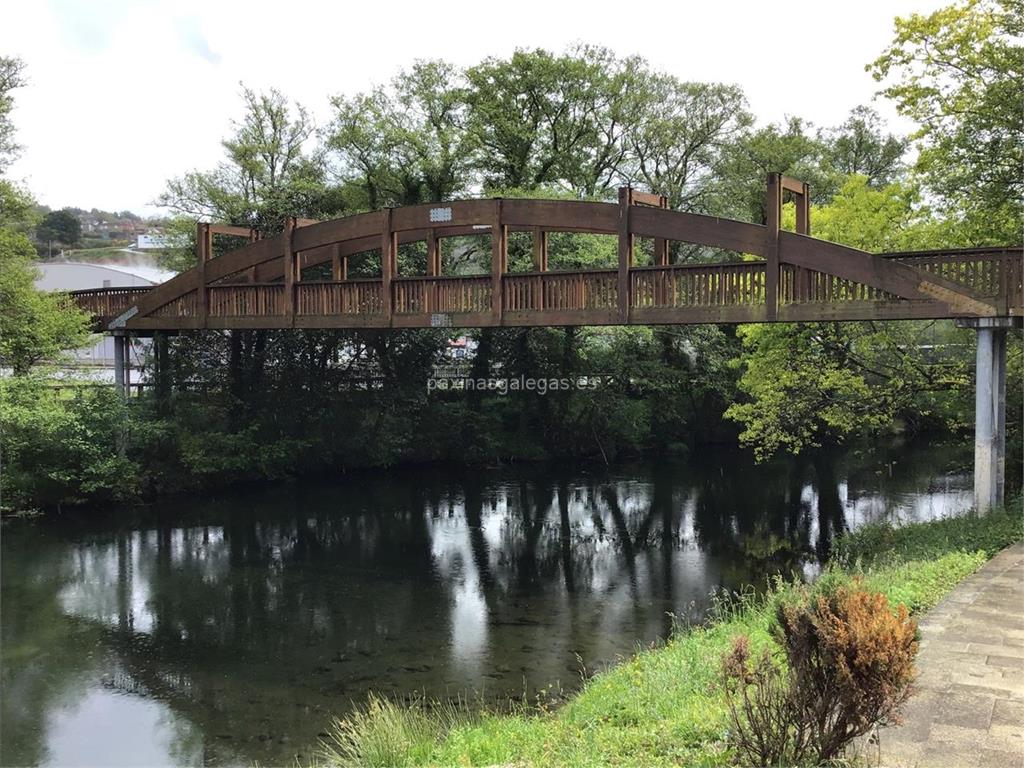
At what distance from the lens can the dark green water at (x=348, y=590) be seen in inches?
332

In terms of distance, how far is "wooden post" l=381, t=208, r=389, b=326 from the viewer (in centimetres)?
1574

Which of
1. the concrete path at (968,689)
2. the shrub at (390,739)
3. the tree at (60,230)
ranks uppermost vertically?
the tree at (60,230)

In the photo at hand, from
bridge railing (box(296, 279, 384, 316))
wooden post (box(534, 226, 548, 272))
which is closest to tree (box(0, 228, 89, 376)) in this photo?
bridge railing (box(296, 279, 384, 316))

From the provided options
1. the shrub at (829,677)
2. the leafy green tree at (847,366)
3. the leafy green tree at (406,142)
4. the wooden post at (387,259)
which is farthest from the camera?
the leafy green tree at (406,142)

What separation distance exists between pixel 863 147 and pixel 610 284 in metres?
21.9

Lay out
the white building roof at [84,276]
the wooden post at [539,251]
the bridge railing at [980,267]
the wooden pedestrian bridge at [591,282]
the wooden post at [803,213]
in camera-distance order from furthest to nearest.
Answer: the white building roof at [84,276] → the wooden post at [539,251] → the wooden post at [803,213] → the wooden pedestrian bridge at [591,282] → the bridge railing at [980,267]

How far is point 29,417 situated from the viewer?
16.8 metres

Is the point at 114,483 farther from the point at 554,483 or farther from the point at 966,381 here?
the point at 966,381

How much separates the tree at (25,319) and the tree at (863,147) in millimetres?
25587

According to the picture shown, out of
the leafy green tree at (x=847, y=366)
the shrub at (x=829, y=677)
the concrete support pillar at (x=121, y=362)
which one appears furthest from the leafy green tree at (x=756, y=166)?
the shrub at (x=829, y=677)

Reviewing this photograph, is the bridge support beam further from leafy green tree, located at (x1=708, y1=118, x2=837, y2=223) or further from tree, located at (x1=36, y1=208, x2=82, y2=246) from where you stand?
tree, located at (x1=36, y1=208, x2=82, y2=246)

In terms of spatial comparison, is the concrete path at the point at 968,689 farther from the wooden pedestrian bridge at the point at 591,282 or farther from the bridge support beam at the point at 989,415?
the wooden pedestrian bridge at the point at 591,282

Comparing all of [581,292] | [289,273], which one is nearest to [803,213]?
[581,292]

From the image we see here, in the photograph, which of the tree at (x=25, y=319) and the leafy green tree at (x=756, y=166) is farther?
the leafy green tree at (x=756, y=166)
